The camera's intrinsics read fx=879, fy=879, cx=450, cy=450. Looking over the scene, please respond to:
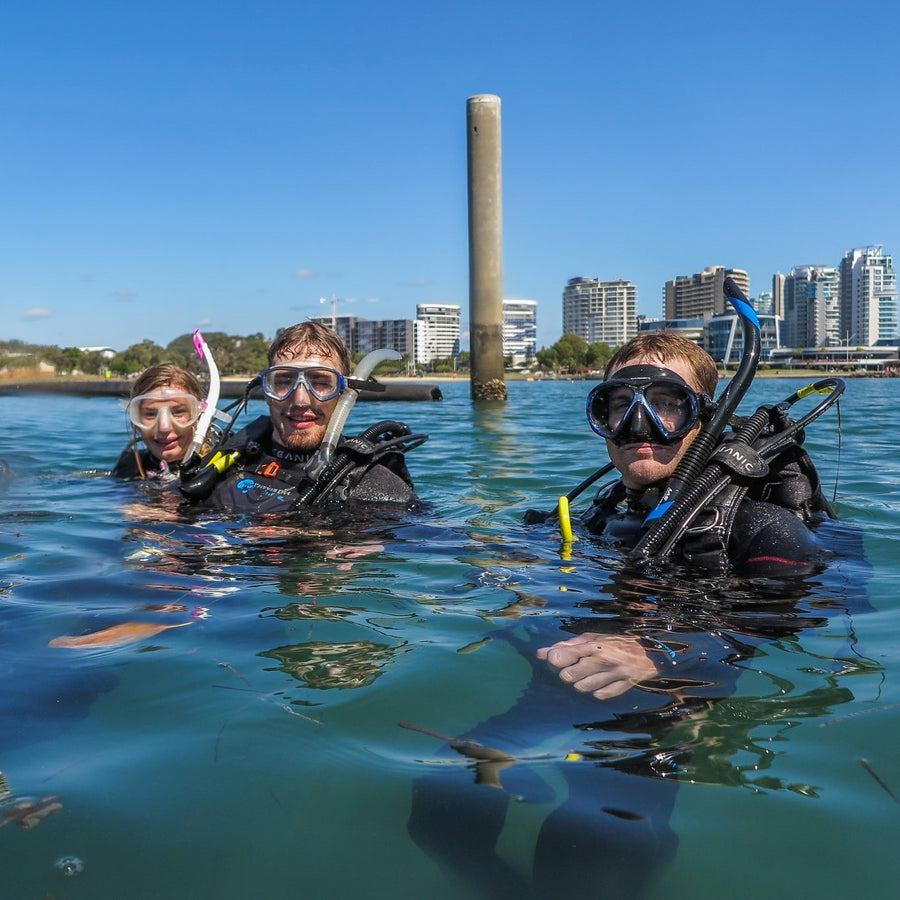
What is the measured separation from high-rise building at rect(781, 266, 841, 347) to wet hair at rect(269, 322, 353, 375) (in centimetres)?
16314

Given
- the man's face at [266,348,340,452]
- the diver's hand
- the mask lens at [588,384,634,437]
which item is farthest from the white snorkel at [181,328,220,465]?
the diver's hand

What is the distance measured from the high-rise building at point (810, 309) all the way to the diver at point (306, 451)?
535ft

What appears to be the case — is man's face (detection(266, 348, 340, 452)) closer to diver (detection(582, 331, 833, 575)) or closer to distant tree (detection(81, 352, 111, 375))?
diver (detection(582, 331, 833, 575))

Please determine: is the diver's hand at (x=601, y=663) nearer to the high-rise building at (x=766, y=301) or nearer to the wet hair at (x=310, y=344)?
the wet hair at (x=310, y=344)

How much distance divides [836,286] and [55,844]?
18314cm

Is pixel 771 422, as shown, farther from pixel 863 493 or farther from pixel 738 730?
pixel 863 493

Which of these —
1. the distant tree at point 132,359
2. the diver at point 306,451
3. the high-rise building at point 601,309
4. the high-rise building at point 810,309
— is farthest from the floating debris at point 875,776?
the high-rise building at point 810,309

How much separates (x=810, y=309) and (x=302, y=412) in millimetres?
169466

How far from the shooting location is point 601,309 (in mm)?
165625

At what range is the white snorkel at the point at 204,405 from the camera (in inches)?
200

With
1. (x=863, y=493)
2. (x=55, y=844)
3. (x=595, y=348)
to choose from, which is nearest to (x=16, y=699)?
(x=55, y=844)

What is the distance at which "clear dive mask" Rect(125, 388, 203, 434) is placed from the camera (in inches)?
204

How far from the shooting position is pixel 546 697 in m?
2.01

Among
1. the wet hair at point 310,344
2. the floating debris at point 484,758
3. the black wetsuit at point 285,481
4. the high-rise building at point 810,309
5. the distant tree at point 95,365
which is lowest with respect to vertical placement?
the floating debris at point 484,758
